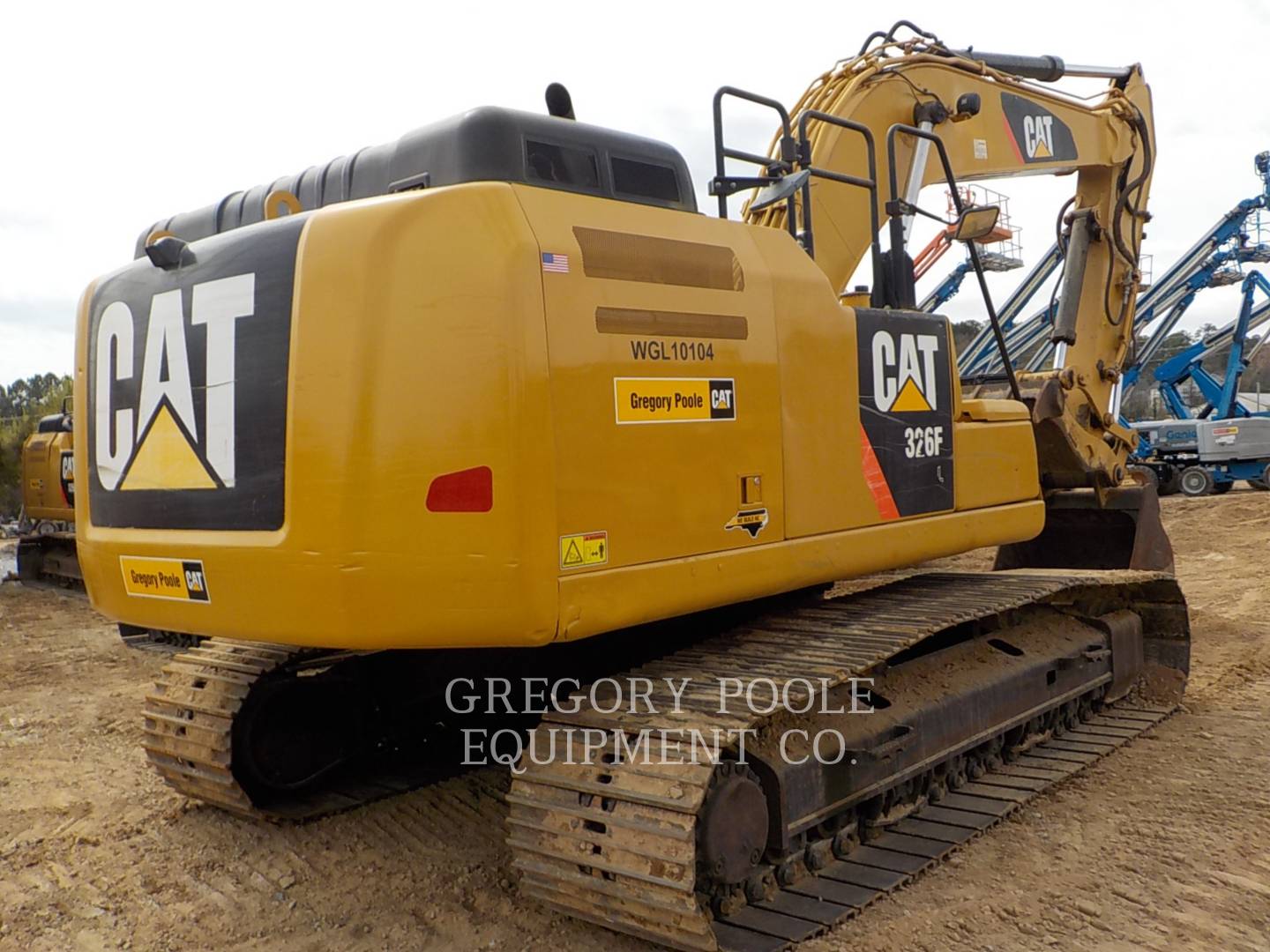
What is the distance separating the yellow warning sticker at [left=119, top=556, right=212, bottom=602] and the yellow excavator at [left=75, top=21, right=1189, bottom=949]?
0.01 m

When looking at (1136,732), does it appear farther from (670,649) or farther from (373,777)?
(373,777)

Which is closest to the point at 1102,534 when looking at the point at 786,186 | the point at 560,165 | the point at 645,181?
the point at 786,186

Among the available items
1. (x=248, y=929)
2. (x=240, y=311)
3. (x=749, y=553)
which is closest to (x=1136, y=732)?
(x=749, y=553)

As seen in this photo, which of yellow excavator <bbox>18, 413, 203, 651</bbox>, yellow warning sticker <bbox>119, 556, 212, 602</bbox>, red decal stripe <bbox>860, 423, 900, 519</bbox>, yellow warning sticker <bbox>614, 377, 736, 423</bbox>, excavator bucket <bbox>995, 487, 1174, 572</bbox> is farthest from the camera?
yellow excavator <bbox>18, 413, 203, 651</bbox>

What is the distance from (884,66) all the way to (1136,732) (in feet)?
12.1

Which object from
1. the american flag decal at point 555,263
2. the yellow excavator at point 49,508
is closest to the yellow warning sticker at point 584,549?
the american flag decal at point 555,263

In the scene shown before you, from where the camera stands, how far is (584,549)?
3.28 meters

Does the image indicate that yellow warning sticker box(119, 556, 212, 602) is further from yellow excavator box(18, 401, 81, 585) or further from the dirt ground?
yellow excavator box(18, 401, 81, 585)

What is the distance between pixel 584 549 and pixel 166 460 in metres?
1.44

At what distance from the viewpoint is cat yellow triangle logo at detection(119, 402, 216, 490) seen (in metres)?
3.55

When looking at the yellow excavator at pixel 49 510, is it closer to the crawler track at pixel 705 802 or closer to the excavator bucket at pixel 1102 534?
the excavator bucket at pixel 1102 534

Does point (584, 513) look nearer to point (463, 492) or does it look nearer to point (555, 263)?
point (463, 492)

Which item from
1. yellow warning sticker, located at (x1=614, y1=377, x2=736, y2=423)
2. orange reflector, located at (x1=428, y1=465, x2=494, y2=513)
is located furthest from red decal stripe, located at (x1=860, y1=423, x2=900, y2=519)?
orange reflector, located at (x1=428, y1=465, x2=494, y2=513)

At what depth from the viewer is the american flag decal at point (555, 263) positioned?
10.7ft
